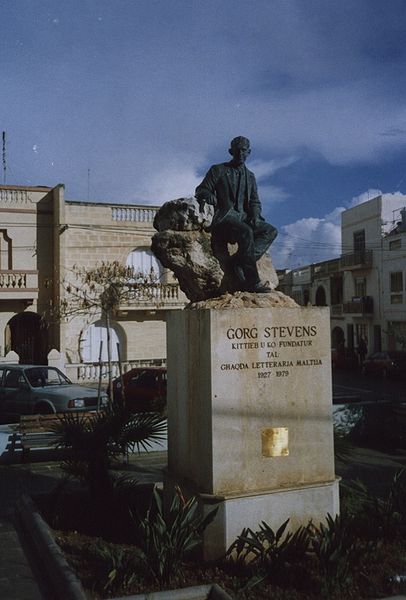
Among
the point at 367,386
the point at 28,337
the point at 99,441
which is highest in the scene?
the point at 28,337

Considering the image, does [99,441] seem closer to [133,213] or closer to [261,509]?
[261,509]

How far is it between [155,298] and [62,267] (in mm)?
3880

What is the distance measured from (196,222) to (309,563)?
13.3 ft

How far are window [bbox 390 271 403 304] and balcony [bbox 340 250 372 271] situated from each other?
2.22 m

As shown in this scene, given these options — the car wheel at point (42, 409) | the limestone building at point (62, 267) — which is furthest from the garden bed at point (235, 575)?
the limestone building at point (62, 267)

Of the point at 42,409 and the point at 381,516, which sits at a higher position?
the point at 42,409

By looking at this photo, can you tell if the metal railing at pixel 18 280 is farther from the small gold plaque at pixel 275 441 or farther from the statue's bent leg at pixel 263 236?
the small gold plaque at pixel 275 441

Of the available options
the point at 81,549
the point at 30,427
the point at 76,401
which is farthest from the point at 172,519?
the point at 76,401

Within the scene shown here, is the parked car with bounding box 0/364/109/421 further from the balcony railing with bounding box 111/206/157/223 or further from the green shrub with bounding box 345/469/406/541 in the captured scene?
the balcony railing with bounding box 111/206/157/223

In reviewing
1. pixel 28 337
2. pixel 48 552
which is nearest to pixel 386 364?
pixel 28 337

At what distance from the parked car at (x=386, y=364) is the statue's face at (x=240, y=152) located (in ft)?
77.5

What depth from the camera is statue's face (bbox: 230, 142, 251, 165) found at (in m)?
6.21

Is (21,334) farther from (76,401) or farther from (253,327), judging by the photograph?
(253,327)

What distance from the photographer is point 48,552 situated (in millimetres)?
5289
